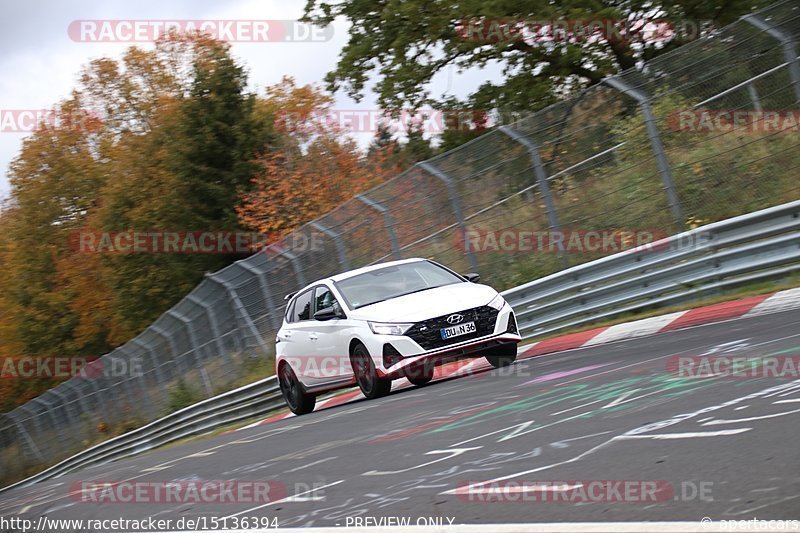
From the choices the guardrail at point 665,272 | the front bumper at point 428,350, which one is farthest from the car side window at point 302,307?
the guardrail at point 665,272

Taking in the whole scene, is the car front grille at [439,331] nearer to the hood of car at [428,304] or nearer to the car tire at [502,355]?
the hood of car at [428,304]

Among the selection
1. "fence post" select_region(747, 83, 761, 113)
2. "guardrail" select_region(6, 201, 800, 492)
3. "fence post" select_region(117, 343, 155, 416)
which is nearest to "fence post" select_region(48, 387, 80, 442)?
"fence post" select_region(117, 343, 155, 416)

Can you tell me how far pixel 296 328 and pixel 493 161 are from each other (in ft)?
12.9

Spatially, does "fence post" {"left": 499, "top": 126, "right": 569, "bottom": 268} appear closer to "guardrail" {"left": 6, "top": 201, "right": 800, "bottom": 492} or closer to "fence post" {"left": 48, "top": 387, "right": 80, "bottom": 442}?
"guardrail" {"left": 6, "top": 201, "right": 800, "bottom": 492}

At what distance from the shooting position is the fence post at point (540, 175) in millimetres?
16219

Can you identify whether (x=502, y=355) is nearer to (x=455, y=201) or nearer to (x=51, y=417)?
(x=455, y=201)

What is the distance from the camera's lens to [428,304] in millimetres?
12922

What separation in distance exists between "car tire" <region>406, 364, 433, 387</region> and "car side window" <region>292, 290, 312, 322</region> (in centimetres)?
201

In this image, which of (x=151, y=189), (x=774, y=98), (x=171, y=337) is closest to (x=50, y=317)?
(x=151, y=189)

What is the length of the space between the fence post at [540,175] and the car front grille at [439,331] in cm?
399

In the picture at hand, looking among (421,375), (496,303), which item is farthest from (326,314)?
(496,303)

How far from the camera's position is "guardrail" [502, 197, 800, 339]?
1305cm

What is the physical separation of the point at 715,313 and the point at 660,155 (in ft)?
9.79

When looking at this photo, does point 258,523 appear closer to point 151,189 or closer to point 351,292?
point 351,292
